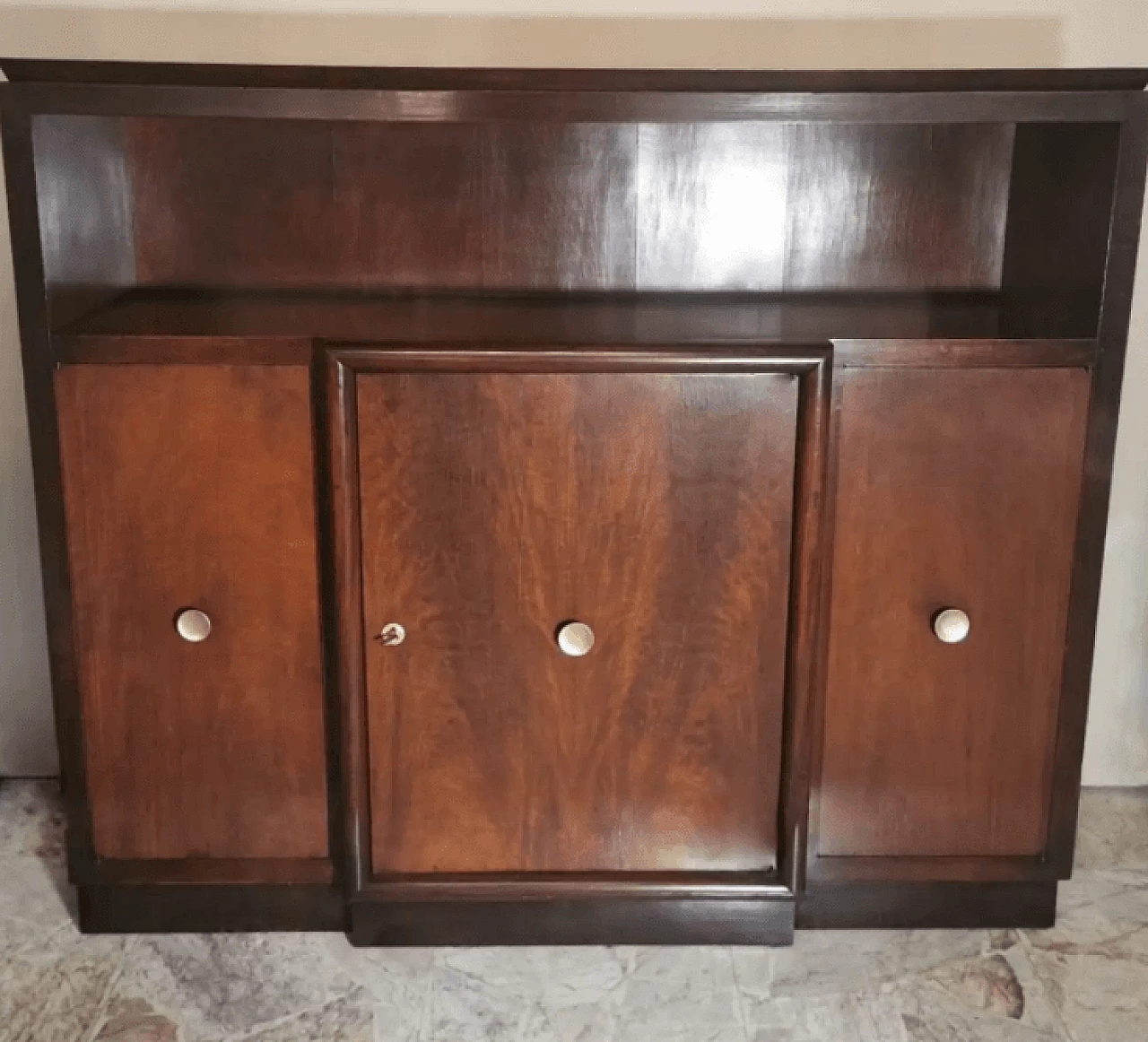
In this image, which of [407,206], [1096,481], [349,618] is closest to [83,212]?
[407,206]

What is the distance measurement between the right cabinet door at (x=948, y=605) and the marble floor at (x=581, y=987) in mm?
139

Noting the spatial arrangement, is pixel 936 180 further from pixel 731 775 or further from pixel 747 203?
pixel 731 775

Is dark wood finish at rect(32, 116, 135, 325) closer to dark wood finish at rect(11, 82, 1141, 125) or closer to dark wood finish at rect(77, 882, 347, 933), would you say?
dark wood finish at rect(11, 82, 1141, 125)

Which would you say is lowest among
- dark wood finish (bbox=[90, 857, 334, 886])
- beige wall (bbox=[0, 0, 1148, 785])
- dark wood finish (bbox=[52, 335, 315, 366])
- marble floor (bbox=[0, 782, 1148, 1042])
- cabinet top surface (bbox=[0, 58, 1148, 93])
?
marble floor (bbox=[0, 782, 1148, 1042])

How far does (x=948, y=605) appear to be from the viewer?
157 centimetres

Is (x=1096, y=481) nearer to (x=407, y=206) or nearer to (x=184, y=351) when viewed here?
(x=407, y=206)

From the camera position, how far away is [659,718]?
1591 millimetres

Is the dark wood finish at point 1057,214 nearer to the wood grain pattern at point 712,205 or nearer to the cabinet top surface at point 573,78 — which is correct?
the cabinet top surface at point 573,78

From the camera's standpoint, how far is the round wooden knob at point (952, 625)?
155 centimetres

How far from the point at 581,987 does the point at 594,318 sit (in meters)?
0.81

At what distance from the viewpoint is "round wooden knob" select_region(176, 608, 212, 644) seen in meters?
1.55

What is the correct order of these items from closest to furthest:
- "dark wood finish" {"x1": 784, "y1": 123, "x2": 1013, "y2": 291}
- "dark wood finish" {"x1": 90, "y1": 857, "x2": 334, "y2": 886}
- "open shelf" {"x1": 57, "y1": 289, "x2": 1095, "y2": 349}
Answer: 1. "open shelf" {"x1": 57, "y1": 289, "x2": 1095, "y2": 349}
2. "dark wood finish" {"x1": 90, "y1": 857, "x2": 334, "y2": 886}
3. "dark wood finish" {"x1": 784, "y1": 123, "x2": 1013, "y2": 291}

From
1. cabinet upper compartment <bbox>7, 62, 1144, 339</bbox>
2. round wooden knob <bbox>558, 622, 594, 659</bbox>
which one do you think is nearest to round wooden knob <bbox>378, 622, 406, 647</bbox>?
round wooden knob <bbox>558, 622, 594, 659</bbox>

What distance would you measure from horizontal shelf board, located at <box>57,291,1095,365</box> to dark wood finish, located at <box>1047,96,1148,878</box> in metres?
0.04
